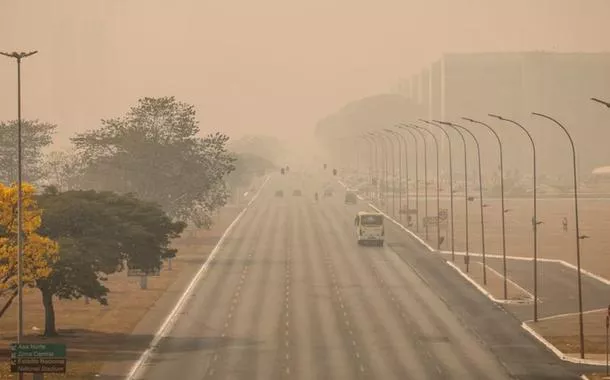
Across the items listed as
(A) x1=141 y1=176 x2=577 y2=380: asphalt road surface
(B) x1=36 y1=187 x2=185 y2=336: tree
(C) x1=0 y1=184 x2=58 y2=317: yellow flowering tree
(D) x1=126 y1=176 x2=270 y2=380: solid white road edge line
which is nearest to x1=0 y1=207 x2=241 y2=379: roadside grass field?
(D) x1=126 y1=176 x2=270 y2=380: solid white road edge line

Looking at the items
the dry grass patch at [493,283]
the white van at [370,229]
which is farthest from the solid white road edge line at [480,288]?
the white van at [370,229]

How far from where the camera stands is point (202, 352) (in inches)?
2987

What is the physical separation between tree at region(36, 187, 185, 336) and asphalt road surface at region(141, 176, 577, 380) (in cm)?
546

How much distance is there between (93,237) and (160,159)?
67.4 meters

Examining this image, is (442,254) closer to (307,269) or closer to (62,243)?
(307,269)

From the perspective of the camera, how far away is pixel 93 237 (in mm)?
86062

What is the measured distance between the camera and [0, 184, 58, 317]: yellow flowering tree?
3022 inches

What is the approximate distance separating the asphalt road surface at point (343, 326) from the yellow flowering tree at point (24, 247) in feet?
27.1

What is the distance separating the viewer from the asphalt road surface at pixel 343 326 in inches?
2756

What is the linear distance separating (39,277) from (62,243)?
17.6 feet

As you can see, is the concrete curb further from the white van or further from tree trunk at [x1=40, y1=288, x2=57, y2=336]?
tree trunk at [x1=40, y1=288, x2=57, y2=336]

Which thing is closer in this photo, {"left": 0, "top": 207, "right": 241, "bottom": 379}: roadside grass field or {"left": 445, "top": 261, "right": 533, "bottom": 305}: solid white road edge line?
{"left": 0, "top": 207, "right": 241, "bottom": 379}: roadside grass field

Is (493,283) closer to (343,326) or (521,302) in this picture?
(521,302)

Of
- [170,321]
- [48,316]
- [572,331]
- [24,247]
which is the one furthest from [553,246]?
[24,247]
